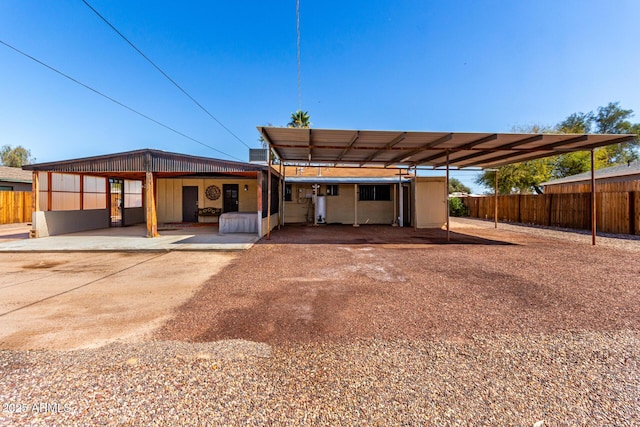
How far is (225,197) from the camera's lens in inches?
599

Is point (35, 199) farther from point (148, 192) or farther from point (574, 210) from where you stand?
point (574, 210)

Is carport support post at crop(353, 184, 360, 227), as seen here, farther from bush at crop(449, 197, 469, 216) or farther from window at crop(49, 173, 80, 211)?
window at crop(49, 173, 80, 211)

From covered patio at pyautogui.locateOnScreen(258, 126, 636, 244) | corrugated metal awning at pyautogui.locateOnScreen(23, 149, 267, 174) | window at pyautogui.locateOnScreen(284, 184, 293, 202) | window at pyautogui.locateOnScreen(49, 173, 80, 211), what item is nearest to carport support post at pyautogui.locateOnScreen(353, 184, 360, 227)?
covered patio at pyautogui.locateOnScreen(258, 126, 636, 244)

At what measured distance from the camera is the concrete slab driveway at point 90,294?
120 inches

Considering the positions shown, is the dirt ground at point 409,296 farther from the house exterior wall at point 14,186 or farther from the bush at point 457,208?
the house exterior wall at point 14,186

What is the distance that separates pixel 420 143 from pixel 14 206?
2169 cm

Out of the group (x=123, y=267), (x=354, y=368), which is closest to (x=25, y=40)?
(x=123, y=267)

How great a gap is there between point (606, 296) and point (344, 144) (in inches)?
291

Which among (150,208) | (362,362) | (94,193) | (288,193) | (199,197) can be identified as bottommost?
(362,362)

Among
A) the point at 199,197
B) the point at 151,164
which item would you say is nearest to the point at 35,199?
the point at 151,164

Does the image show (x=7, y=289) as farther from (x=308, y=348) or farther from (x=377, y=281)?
(x=377, y=281)

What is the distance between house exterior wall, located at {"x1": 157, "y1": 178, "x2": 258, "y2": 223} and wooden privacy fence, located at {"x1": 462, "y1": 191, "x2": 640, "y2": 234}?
51.5 ft

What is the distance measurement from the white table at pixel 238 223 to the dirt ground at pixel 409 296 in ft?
14.8

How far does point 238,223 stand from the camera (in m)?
11.7
